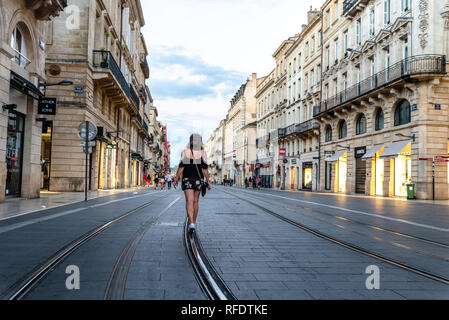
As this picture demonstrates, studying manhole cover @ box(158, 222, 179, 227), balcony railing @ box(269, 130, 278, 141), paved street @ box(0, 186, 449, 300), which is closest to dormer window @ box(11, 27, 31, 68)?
paved street @ box(0, 186, 449, 300)

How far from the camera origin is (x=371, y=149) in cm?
2995

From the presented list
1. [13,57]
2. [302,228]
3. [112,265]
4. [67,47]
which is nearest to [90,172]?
[67,47]

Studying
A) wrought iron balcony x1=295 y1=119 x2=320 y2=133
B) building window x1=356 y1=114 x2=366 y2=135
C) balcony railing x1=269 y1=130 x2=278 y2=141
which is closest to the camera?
building window x1=356 y1=114 x2=366 y2=135

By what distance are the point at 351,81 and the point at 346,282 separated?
32.6 metres

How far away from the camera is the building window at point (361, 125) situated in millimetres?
32312

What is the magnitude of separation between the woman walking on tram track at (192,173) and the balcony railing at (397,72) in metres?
20.9

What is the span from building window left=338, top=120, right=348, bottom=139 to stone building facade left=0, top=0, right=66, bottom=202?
2537cm

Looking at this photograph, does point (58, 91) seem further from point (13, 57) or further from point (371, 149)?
point (371, 149)

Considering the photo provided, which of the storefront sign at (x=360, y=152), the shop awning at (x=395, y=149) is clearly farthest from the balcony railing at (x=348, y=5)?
the shop awning at (x=395, y=149)

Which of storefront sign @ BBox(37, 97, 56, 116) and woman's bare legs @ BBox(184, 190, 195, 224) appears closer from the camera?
woman's bare legs @ BBox(184, 190, 195, 224)

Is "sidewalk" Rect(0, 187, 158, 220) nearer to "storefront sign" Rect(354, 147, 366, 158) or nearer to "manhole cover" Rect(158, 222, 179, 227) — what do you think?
"manhole cover" Rect(158, 222, 179, 227)

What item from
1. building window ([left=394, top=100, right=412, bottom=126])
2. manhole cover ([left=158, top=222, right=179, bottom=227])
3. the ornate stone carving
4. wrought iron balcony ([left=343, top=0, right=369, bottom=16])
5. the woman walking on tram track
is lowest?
manhole cover ([left=158, top=222, right=179, bottom=227])

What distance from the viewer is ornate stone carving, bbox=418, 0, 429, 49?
80.9ft

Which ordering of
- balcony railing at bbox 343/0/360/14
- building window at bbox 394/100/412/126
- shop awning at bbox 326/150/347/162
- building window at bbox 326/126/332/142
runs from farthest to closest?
building window at bbox 326/126/332/142 → shop awning at bbox 326/150/347/162 → balcony railing at bbox 343/0/360/14 → building window at bbox 394/100/412/126
